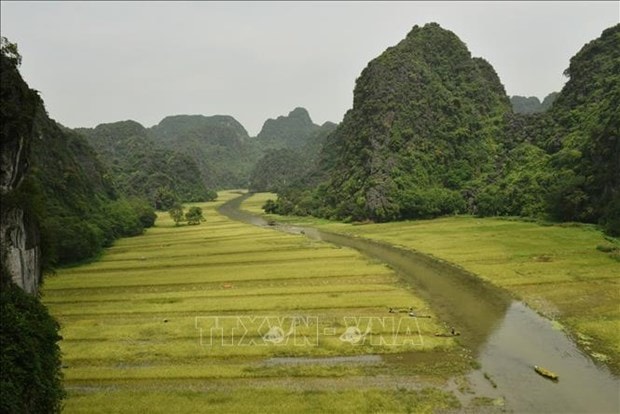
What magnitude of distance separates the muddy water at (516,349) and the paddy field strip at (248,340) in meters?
1.71

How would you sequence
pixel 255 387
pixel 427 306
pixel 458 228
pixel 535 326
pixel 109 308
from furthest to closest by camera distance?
pixel 458 228
pixel 109 308
pixel 427 306
pixel 535 326
pixel 255 387

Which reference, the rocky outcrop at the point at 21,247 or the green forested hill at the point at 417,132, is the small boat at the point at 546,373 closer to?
the rocky outcrop at the point at 21,247

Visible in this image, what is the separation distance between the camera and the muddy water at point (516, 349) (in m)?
25.0

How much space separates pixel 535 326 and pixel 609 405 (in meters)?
12.5

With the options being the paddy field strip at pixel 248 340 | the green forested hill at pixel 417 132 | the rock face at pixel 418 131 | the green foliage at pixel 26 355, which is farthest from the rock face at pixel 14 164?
the rock face at pixel 418 131

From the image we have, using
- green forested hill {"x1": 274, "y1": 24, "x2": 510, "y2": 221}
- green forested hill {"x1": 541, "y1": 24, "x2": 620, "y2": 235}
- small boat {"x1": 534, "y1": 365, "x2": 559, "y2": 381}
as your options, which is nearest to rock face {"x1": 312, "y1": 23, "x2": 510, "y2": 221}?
green forested hill {"x1": 274, "y1": 24, "x2": 510, "y2": 221}

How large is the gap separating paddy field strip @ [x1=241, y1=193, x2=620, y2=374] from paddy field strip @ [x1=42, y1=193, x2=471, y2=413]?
8889mm

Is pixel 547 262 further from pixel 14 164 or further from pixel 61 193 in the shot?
pixel 61 193

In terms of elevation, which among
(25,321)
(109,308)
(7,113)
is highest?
(7,113)

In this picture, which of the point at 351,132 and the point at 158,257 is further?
the point at 351,132

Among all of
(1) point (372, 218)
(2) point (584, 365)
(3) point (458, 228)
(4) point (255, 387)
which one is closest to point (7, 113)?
(4) point (255, 387)

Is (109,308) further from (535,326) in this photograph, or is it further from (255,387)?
(535,326)

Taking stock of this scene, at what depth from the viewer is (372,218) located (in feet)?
363

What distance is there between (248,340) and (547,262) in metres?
34.8
